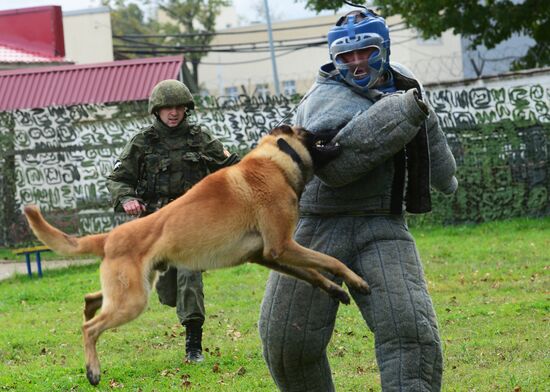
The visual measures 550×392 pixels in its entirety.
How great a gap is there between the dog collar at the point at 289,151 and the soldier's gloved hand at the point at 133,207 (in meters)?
2.33

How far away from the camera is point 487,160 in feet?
51.6

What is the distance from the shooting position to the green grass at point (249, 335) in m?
7.27

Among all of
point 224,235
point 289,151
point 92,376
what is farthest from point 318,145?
point 92,376

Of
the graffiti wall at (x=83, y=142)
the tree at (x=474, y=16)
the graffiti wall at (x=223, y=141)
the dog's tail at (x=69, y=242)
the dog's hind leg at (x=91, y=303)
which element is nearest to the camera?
the dog's tail at (x=69, y=242)

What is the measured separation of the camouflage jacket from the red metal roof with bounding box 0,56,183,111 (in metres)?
10.3

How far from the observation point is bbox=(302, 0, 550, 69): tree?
A: 2145cm

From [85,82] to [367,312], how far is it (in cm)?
1497

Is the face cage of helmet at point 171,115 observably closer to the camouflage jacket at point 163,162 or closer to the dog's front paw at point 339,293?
the camouflage jacket at point 163,162

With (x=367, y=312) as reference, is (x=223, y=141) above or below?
below

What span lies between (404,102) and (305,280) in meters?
1.03

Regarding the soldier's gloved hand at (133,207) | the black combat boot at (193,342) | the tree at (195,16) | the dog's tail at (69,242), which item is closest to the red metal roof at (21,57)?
the black combat boot at (193,342)

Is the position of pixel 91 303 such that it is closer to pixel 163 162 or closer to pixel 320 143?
pixel 320 143

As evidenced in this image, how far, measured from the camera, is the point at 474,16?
21906 mm

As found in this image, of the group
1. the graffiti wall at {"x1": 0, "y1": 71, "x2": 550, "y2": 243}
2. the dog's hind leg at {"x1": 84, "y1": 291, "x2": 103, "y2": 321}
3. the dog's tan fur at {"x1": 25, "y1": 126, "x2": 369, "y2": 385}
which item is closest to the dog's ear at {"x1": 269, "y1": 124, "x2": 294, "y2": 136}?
the dog's tan fur at {"x1": 25, "y1": 126, "x2": 369, "y2": 385}
